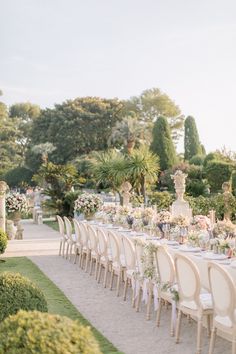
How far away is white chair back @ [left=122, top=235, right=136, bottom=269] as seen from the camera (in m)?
7.73

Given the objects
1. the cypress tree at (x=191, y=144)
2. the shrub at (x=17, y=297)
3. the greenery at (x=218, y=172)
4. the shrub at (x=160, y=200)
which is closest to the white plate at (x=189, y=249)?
the shrub at (x=17, y=297)

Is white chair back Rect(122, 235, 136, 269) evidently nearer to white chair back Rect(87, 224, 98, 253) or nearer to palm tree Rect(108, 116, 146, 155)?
white chair back Rect(87, 224, 98, 253)

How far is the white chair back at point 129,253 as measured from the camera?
773cm

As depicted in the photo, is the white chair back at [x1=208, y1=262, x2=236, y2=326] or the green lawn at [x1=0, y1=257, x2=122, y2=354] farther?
the green lawn at [x1=0, y1=257, x2=122, y2=354]

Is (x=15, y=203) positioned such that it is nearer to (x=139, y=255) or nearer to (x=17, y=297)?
(x=139, y=255)

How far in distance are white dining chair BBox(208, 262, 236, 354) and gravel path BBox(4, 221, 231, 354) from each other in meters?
0.55

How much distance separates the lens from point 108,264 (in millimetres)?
9367

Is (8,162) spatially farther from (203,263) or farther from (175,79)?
(203,263)

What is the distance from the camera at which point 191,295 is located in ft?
18.8

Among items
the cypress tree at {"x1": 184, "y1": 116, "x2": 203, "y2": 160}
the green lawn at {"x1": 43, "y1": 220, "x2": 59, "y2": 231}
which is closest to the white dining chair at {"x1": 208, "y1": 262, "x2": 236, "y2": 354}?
the green lawn at {"x1": 43, "y1": 220, "x2": 59, "y2": 231}

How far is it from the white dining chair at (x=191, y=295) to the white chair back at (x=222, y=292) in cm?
27

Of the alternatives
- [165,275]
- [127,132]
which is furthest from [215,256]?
[127,132]

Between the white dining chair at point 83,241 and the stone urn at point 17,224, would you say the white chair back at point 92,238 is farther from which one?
the stone urn at point 17,224

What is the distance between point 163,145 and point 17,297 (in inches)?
1260
